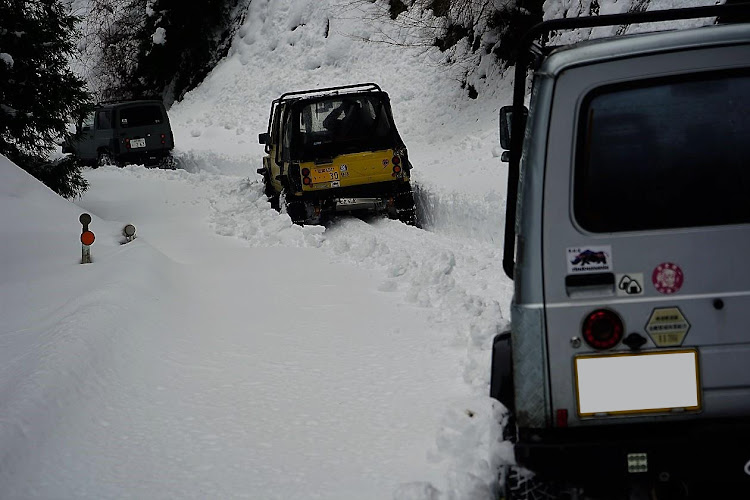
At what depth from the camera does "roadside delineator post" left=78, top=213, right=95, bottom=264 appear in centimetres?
1005

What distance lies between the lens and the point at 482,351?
6211 mm

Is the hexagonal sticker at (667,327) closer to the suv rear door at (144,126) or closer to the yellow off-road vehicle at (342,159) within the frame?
the yellow off-road vehicle at (342,159)

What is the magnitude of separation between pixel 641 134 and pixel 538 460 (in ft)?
3.84

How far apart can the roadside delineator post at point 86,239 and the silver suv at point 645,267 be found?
7.77 meters

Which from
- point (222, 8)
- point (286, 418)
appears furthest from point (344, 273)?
point (222, 8)

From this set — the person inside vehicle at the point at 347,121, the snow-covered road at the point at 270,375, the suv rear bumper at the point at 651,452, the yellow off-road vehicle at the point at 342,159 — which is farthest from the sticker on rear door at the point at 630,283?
the person inside vehicle at the point at 347,121

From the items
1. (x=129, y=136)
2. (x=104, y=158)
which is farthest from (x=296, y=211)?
(x=104, y=158)

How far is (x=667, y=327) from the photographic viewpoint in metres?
3.10

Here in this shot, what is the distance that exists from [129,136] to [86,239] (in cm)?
1392

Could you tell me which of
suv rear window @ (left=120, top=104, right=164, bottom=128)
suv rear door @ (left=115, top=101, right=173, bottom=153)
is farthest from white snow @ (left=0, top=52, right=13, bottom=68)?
suv rear window @ (left=120, top=104, right=164, bottom=128)

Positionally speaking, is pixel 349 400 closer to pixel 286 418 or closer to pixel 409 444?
pixel 286 418

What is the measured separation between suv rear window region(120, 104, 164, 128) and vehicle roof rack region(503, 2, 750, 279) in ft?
68.4

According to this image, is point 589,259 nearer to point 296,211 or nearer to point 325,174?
point 325,174

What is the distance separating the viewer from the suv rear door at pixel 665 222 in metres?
3.08
